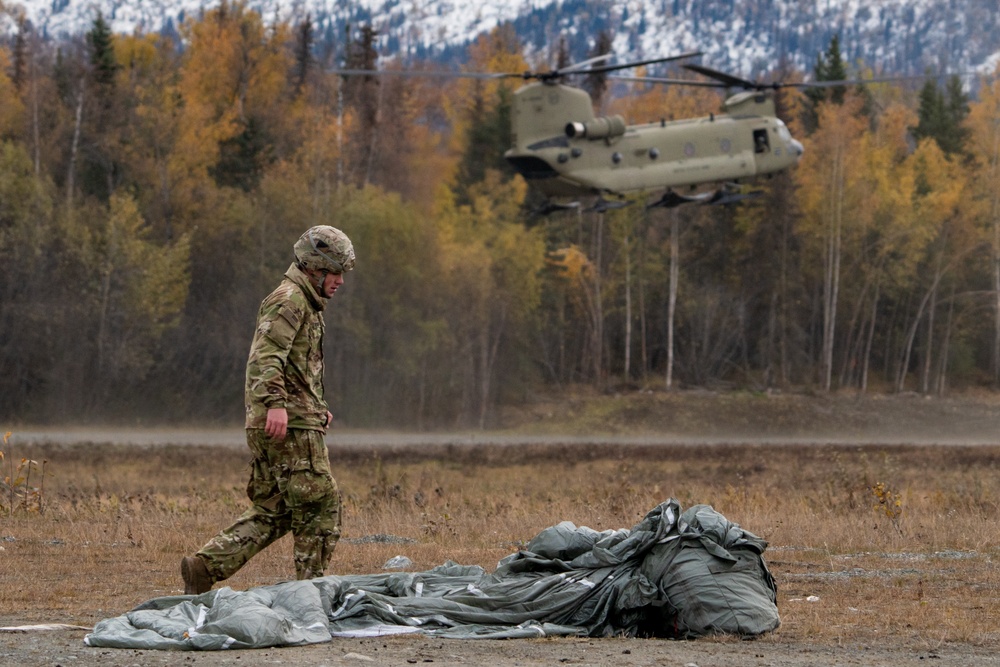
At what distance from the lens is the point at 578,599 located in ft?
24.8

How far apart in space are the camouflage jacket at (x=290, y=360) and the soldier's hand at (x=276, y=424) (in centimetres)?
7

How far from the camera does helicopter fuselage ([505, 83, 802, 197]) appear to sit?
1270 inches

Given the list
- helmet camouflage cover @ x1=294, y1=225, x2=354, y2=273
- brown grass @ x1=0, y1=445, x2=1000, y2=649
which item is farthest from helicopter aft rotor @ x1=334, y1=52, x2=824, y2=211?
helmet camouflage cover @ x1=294, y1=225, x2=354, y2=273

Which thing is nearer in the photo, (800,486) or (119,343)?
(800,486)

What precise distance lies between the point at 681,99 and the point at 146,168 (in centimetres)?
2200

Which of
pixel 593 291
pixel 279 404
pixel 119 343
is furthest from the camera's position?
pixel 593 291

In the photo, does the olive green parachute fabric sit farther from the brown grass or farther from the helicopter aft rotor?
the helicopter aft rotor

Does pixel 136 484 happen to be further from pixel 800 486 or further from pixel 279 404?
pixel 279 404

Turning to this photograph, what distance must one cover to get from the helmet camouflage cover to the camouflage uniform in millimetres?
126

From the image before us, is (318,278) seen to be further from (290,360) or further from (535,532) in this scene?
(535,532)

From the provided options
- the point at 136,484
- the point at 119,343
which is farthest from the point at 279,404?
the point at 119,343

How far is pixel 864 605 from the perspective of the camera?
8.69m

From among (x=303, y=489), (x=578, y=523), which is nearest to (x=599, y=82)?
(x=578, y=523)

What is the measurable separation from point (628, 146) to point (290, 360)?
84.9 ft
